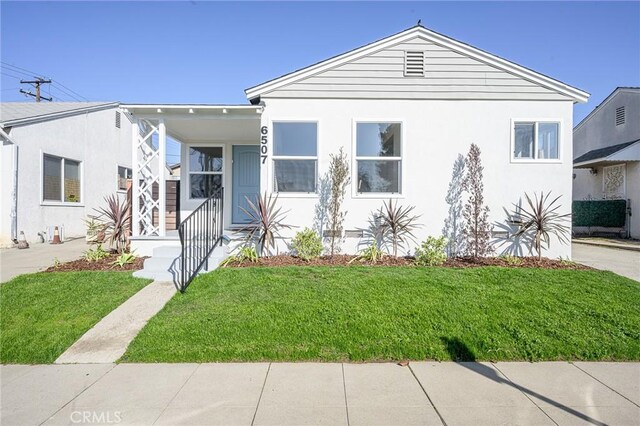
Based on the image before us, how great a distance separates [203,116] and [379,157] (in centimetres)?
401

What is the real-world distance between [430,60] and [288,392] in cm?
757

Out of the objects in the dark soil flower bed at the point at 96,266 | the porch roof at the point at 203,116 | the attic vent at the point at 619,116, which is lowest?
the dark soil flower bed at the point at 96,266

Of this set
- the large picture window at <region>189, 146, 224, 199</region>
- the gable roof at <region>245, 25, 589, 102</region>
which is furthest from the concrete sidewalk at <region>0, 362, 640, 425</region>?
the large picture window at <region>189, 146, 224, 199</region>

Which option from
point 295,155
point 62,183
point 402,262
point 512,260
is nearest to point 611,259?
point 512,260

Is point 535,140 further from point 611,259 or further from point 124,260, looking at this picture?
point 124,260

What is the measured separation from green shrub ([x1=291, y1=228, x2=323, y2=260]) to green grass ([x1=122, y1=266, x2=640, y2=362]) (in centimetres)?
120

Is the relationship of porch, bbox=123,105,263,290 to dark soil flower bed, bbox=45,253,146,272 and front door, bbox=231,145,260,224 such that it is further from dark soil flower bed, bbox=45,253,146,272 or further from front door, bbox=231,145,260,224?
dark soil flower bed, bbox=45,253,146,272

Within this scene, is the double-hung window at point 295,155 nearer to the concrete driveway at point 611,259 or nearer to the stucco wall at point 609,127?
the concrete driveway at point 611,259

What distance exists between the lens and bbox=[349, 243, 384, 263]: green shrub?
7.36 metres

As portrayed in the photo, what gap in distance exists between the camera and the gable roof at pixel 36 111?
10.8m

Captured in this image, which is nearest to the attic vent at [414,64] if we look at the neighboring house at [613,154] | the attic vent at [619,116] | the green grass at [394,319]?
the green grass at [394,319]

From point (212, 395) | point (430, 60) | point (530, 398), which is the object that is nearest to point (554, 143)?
point (430, 60)

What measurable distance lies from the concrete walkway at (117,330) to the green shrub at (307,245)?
2.57 m

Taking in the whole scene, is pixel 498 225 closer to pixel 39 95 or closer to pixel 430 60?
pixel 430 60
